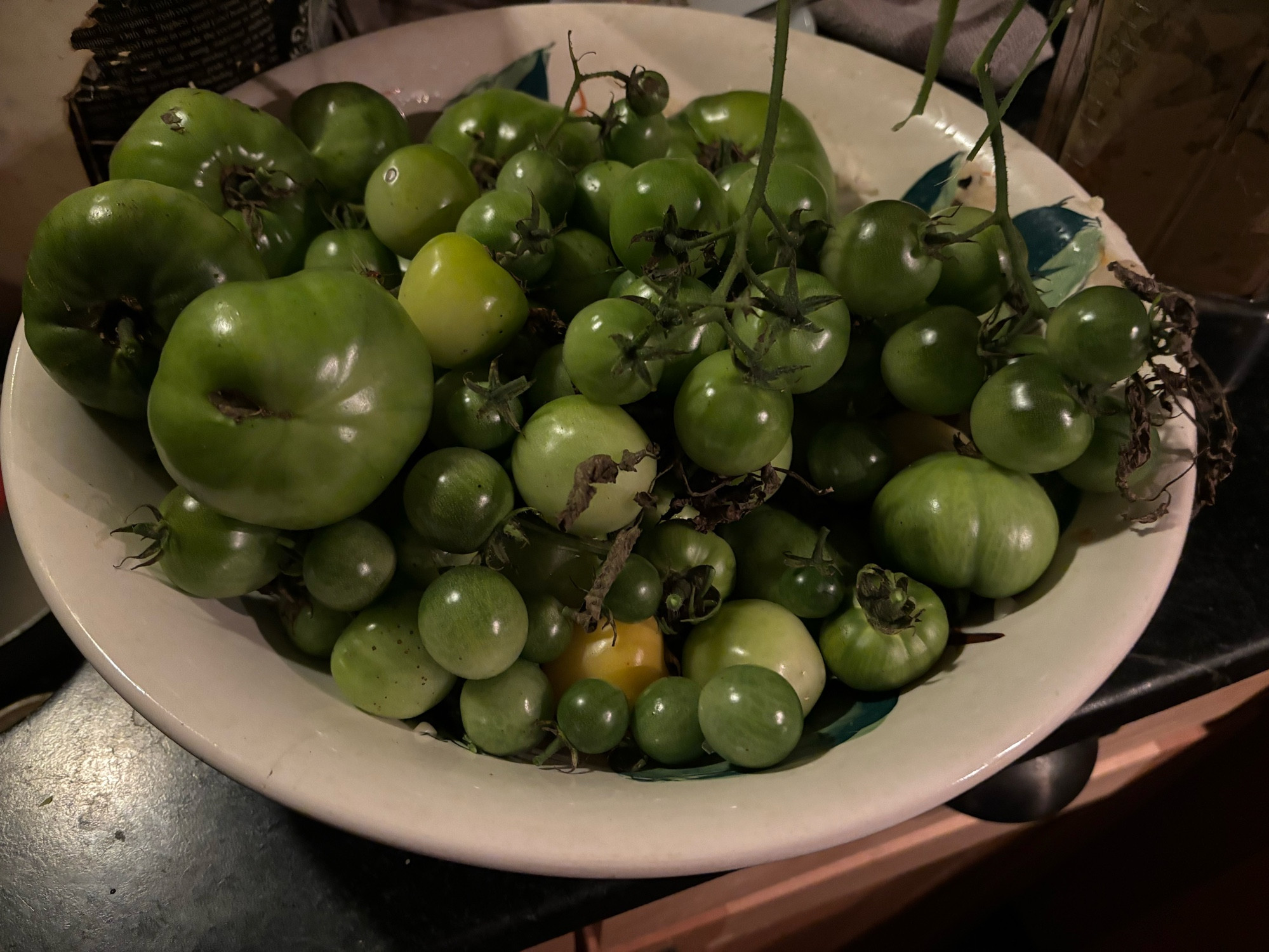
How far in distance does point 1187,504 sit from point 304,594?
18.7 inches

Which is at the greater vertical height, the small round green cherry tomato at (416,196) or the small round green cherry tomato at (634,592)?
the small round green cherry tomato at (416,196)

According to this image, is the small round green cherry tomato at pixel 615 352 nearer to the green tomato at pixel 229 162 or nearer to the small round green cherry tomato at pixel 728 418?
the small round green cherry tomato at pixel 728 418

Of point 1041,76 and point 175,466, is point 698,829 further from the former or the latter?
point 1041,76

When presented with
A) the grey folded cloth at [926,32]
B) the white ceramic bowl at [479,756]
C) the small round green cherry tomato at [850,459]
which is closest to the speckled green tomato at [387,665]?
the white ceramic bowl at [479,756]

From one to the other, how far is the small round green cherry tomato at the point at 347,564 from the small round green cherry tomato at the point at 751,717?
170 mm

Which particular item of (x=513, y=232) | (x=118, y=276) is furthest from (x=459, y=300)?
(x=118, y=276)

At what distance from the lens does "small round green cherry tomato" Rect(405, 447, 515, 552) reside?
399mm

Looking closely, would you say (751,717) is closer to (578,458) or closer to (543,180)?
(578,458)

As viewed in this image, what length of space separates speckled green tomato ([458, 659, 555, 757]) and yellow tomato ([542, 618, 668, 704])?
0.11 ft

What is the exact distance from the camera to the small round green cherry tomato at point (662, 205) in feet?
1.50

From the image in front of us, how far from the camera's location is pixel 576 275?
19.6 inches

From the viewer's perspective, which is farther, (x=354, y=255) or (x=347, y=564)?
(x=354, y=255)

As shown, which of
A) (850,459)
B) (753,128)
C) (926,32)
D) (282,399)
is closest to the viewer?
(282,399)

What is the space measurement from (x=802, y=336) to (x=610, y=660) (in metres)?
0.20
